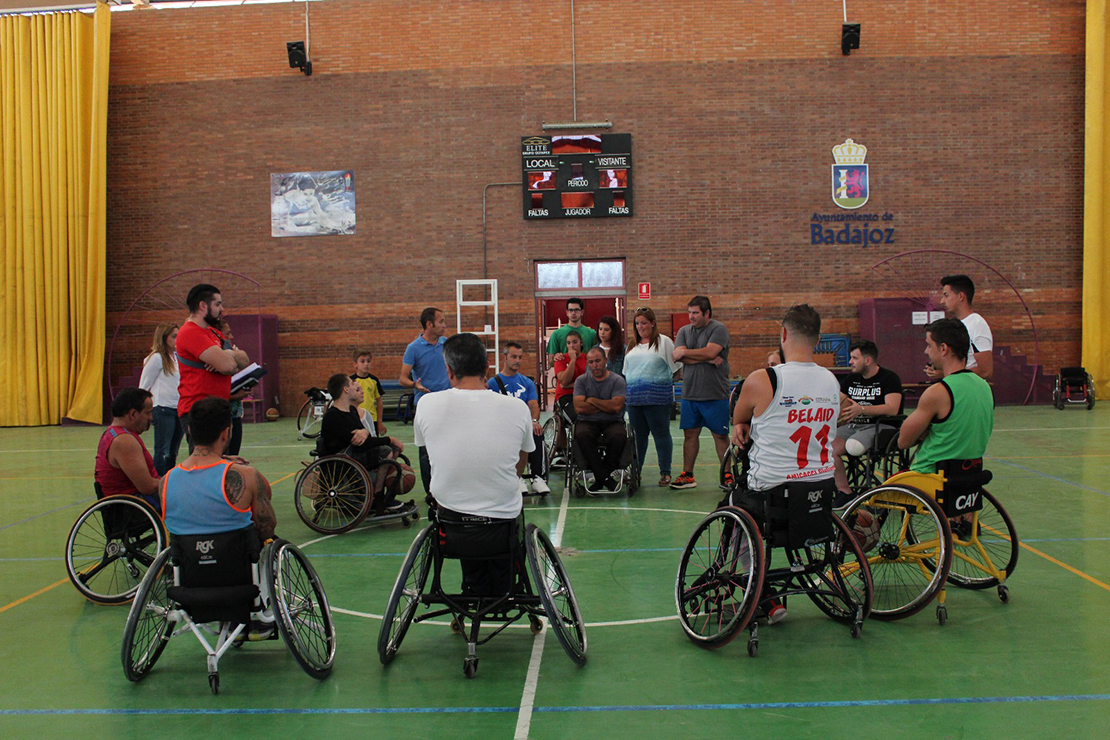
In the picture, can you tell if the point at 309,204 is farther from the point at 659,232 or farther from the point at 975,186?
the point at 975,186

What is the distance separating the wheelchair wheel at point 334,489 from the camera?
6.09 m

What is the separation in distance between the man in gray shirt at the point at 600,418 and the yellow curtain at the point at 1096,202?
1165 centimetres

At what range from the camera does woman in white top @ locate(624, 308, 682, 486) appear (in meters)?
7.54

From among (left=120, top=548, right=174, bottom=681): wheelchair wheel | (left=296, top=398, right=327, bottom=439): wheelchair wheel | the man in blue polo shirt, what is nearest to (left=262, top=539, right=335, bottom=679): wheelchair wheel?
(left=120, top=548, right=174, bottom=681): wheelchair wheel

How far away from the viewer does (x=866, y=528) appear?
4246mm

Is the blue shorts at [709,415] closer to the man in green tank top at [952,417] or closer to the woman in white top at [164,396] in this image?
the man in green tank top at [952,417]

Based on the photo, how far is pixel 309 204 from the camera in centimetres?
1548

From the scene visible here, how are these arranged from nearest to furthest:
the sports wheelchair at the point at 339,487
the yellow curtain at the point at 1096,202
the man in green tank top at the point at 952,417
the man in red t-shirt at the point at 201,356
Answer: the man in green tank top at the point at 952,417, the man in red t-shirt at the point at 201,356, the sports wheelchair at the point at 339,487, the yellow curtain at the point at 1096,202

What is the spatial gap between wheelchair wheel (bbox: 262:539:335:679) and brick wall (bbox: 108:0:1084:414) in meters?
12.0

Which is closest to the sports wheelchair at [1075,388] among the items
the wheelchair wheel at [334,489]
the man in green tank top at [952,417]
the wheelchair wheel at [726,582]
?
the man in green tank top at [952,417]

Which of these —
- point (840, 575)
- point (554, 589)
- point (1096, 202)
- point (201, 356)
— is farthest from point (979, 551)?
point (1096, 202)

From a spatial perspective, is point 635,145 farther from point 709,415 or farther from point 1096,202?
point 709,415

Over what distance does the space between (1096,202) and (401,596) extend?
15578mm

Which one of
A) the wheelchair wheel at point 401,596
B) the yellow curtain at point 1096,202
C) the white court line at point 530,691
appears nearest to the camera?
the white court line at point 530,691
